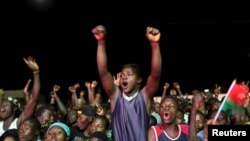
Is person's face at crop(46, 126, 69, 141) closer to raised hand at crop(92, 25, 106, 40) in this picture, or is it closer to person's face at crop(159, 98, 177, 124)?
person's face at crop(159, 98, 177, 124)

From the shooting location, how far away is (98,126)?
7051mm

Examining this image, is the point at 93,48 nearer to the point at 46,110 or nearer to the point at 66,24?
the point at 66,24

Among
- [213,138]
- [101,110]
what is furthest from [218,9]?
[213,138]

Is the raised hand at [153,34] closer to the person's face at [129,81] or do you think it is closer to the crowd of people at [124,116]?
the crowd of people at [124,116]

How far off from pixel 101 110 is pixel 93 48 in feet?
23.7

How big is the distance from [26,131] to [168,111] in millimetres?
1521

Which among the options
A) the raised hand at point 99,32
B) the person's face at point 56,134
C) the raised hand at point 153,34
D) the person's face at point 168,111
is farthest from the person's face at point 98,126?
the raised hand at point 153,34

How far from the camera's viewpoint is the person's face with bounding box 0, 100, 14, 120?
7.58m

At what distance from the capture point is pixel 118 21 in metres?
14.5

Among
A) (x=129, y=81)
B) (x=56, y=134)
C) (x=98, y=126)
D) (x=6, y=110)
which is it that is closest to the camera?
(x=129, y=81)

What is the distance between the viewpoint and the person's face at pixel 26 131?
255 inches

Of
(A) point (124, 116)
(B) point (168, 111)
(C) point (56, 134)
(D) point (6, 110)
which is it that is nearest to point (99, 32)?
(A) point (124, 116)

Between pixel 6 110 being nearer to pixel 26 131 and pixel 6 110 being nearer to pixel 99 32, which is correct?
pixel 26 131

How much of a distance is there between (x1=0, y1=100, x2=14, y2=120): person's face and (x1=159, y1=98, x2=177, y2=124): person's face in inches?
89.2
